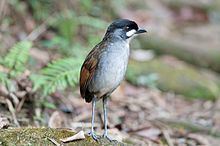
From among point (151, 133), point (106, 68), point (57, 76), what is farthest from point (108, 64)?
point (151, 133)

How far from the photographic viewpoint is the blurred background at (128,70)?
609 cm

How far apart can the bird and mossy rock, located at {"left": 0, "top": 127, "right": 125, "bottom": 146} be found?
21 cm

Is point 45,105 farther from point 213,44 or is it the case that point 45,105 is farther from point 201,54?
point 213,44

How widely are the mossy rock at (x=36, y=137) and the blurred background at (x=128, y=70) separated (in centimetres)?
37

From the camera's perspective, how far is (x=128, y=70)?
8469mm

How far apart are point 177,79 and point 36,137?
4.73 meters

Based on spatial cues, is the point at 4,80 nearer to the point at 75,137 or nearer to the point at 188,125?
the point at 75,137

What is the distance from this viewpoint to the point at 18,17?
893 cm

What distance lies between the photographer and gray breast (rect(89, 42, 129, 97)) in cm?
456

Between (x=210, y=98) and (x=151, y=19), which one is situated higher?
(x=151, y=19)

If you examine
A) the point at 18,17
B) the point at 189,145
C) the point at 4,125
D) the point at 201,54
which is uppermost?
the point at 18,17

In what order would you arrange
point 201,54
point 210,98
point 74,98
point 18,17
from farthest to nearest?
point 201,54 → point 18,17 → point 210,98 → point 74,98

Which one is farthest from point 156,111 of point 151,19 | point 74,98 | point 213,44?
point 151,19

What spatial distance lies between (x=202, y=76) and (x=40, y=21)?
284 centimetres
